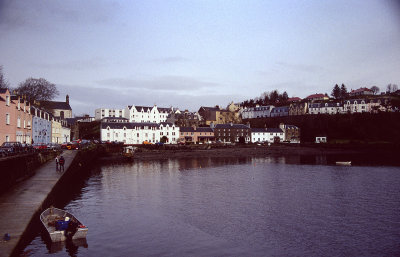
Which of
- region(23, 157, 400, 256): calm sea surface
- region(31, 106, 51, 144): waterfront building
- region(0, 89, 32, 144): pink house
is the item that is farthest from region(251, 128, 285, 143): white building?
region(0, 89, 32, 144): pink house

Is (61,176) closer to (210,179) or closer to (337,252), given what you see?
(210,179)

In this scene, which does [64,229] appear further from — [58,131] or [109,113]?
[109,113]

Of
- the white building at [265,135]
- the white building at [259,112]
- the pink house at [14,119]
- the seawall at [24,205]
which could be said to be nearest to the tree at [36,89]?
the pink house at [14,119]

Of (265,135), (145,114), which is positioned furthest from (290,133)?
(145,114)

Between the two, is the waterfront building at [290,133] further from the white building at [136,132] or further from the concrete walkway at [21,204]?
the concrete walkway at [21,204]

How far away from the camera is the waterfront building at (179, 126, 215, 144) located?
128750mm

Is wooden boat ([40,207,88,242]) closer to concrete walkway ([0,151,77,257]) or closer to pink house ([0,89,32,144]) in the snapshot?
concrete walkway ([0,151,77,257])

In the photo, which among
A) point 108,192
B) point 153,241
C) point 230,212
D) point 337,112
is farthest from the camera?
point 337,112

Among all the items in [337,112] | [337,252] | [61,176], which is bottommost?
[337,252]

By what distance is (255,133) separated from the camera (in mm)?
142750

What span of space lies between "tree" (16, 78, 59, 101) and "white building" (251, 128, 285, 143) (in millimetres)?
84264

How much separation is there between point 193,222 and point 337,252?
432 inches

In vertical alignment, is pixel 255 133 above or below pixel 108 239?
above

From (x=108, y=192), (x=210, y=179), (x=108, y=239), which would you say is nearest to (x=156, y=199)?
(x=108, y=192)
